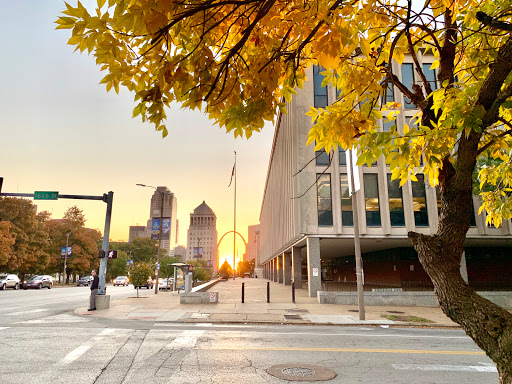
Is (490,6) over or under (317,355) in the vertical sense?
over

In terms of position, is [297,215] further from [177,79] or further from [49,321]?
[177,79]

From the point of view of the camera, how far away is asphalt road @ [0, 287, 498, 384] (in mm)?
6410

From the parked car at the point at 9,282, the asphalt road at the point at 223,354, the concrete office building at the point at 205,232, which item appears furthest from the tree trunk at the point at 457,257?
the concrete office building at the point at 205,232

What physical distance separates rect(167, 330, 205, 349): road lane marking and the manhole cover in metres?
2.88

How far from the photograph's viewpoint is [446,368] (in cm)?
711

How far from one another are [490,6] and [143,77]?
364cm

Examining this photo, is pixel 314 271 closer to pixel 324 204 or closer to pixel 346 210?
pixel 324 204

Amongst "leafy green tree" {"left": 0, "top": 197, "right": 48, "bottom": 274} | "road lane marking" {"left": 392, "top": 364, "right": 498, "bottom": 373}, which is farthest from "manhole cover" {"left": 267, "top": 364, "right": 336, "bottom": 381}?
"leafy green tree" {"left": 0, "top": 197, "right": 48, "bottom": 274}

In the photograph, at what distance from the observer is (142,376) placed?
251 inches

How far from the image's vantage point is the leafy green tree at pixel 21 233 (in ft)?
144

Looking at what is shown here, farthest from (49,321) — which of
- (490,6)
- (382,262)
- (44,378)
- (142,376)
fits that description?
(382,262)

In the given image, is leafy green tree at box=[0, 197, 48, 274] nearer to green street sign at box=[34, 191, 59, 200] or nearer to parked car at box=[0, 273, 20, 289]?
parked car at box=[0, 273, 20, 289]

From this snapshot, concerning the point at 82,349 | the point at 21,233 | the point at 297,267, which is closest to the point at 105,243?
the point at 82,349

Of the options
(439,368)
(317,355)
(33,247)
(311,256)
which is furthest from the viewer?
(33,247)
